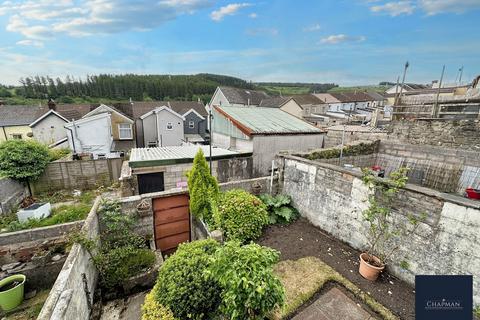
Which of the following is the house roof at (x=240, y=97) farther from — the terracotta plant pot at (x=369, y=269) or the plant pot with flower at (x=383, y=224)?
the terracotta plant pot at (x=369, y=269)

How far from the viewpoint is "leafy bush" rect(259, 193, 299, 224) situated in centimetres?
697

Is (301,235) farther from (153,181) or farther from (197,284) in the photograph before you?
(153,181)

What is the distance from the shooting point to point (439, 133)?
27.7 feet

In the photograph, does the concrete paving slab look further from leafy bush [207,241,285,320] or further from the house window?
the house window

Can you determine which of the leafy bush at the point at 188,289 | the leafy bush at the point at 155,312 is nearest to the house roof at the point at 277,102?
the leafy bush at the point at 188,289

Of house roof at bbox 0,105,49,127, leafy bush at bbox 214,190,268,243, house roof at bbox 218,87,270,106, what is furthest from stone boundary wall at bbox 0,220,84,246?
house roof at bbox 218,87,270,106

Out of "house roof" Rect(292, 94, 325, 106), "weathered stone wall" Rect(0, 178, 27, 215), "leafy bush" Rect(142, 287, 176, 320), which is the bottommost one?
"weathered stone wall" Rect(0, 178, 27, 215)

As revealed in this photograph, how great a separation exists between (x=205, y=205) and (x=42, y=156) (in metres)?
11.0

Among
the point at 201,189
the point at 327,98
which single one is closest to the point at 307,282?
the point at 201,189

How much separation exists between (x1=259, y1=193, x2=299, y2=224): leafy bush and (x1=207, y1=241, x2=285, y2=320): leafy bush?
4.02 m

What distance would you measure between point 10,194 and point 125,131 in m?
12.0

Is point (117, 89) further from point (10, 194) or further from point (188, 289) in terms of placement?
point (188, 289)

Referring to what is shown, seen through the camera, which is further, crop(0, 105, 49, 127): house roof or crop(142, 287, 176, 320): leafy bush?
crop(0, 105, 49, 127): house roof

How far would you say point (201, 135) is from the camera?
87.9 ft
